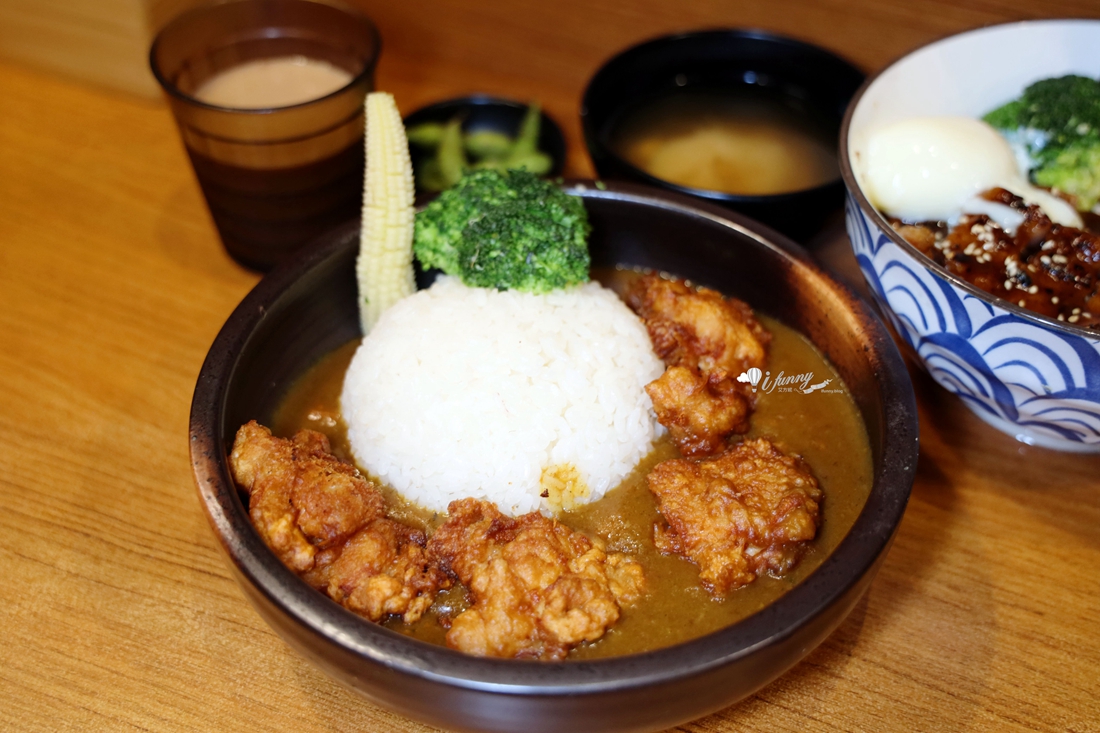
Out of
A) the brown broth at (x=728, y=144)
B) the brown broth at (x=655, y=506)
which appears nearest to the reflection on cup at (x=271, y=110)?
the brown broth at (x=655, y=506)

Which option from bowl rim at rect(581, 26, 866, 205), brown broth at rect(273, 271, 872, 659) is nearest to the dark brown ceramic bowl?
brown broth at rect(273, 271, 872, 659)

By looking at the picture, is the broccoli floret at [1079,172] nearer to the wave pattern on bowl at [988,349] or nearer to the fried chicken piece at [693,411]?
the wave pattern on bowl at [988,349]

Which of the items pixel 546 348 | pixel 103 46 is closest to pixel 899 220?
A: pixel 546 348

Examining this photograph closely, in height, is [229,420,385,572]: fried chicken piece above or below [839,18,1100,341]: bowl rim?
below

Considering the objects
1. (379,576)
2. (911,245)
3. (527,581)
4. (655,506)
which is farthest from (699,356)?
(379,576)

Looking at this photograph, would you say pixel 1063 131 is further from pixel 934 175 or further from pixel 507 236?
pixel 507 236

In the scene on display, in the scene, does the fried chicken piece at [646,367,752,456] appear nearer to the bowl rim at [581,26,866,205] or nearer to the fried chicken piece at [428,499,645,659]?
the fried chicken piece at [428,499,645,659]

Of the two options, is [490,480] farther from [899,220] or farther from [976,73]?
[976,73]
